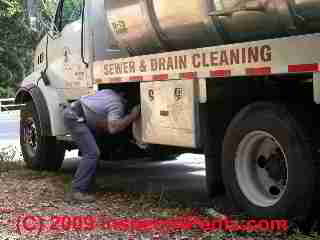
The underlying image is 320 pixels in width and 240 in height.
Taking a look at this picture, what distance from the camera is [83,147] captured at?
687 cm

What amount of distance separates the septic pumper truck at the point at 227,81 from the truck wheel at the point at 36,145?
1.19 m

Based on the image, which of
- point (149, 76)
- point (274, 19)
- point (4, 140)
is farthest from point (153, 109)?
point (4, 140)

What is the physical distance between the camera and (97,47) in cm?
784

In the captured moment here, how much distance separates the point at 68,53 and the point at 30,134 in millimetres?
1497

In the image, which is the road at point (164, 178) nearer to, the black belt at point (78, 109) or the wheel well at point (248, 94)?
the wheel well at point (248, 94)

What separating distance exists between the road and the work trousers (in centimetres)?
77

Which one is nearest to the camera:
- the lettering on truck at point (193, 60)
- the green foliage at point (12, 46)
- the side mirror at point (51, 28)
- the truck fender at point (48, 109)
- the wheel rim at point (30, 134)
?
the lettering on truck at point (193, 60)

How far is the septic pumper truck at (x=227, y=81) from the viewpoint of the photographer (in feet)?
16.0

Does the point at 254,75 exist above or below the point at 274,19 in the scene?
below

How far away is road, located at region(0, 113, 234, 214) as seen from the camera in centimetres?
699

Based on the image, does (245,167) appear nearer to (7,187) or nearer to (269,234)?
(269,234)

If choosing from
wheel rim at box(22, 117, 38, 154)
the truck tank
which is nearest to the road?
wheel rim at box(22, 117, 38, 154)

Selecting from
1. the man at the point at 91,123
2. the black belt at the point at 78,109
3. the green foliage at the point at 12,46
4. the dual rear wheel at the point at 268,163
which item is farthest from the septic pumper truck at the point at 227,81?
the green foliage at the point at 12,46

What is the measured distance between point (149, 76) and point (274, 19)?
1.85 metres
